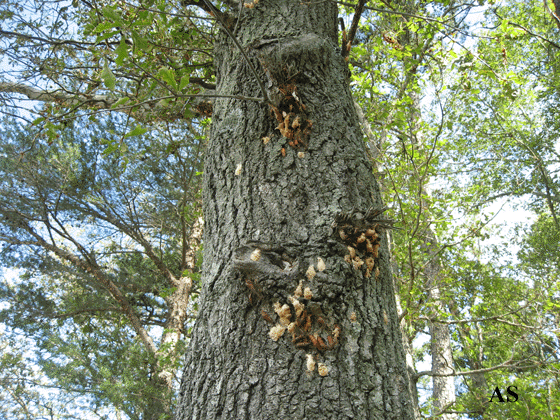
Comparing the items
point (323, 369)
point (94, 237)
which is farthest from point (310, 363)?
point (94, 237)

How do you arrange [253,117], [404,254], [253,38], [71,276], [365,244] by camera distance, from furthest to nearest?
[71,276] → [404,254] → [253,38] → [253,117] → [365,244]

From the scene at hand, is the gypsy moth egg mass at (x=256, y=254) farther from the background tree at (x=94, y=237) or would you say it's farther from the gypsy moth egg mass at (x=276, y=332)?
the background tree at (x=94, y=237)

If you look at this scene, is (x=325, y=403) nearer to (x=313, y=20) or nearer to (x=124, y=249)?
(x=313, y=20)

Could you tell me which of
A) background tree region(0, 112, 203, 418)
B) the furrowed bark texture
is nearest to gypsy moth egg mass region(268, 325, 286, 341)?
the furrowed bark texture

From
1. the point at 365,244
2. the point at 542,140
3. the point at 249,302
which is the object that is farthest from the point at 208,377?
the point at 542,140

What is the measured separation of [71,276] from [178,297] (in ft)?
8.13

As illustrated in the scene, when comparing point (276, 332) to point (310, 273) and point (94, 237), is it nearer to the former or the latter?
point (310, 273)

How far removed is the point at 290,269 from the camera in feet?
3.69

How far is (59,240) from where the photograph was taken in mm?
7625

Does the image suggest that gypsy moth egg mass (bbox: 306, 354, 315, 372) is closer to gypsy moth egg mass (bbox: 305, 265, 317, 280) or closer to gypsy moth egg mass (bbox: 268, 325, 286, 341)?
gypsy moth egg mass (bbox: 268, 325, 286, 341)

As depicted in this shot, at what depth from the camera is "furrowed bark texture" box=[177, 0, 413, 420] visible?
993 mm

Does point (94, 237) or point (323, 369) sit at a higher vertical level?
point (94, 237)

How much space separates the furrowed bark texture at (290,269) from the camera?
3.26ft

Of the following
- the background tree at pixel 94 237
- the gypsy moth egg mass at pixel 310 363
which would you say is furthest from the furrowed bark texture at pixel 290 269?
the background tree at pixel 94 237
